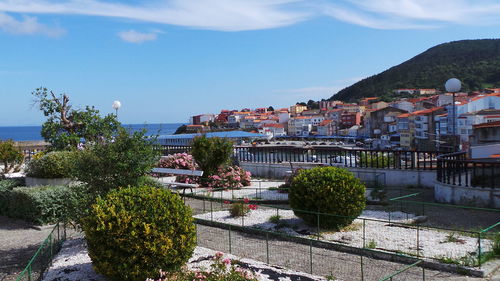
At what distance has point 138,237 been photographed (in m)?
6.52

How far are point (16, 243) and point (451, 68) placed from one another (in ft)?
571

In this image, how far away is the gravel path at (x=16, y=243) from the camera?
879 cm

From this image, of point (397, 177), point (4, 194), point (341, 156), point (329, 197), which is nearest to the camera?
point (329, 197)

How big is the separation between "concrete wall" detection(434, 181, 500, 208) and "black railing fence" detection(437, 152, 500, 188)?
164mm

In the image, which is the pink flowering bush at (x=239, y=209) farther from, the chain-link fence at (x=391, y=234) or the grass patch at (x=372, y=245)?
the grass patch at (x=372, y=245)

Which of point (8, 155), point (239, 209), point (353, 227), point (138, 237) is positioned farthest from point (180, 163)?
point (138, 237)

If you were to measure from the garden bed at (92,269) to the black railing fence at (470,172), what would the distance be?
6.95 m

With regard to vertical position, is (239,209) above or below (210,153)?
below

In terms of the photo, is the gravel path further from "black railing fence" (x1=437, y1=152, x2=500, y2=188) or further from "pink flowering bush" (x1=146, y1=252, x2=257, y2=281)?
"black railing fence" (x1=437, y1=152, x2=500, y2=188)

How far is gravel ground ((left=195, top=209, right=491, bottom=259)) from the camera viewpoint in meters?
8.27

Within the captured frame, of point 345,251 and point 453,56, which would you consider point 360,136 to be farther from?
point 345,251

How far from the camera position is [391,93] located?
7151 inches

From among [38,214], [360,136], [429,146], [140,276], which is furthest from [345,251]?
[360,136]

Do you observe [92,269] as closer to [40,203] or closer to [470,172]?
[40,203]
